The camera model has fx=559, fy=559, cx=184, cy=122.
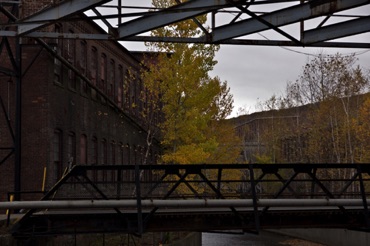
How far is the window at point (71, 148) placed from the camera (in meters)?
24.1

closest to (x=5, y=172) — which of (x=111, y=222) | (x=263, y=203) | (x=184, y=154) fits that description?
(x=184, y=154)

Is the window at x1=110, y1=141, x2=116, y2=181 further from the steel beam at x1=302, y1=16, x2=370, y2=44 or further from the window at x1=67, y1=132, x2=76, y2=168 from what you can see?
the steel beam at x1=302, y1=16, x2=370, y2=44

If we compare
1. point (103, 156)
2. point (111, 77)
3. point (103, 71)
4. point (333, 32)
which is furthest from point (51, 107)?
point (111, 77)

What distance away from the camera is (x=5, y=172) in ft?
68.8

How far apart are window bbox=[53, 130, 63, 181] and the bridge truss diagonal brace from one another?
10787 mm

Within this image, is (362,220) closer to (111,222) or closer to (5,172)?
(111,222)

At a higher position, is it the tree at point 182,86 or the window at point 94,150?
the tree at point 182,86

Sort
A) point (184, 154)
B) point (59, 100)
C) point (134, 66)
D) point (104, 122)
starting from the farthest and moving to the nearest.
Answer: point (134, 66)
point (104, 122)
point (184, 154)
point (59, 100)

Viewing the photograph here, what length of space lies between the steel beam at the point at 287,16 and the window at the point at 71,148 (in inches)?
514

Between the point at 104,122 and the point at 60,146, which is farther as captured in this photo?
the point at 104,122

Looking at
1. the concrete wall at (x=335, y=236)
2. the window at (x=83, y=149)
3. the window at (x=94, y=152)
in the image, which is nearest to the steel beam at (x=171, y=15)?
the window at (x=83, y=149)

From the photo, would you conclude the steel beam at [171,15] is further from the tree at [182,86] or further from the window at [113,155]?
the window at [113,155]

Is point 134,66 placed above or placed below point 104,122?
above

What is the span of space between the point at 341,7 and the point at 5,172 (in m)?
14.5
